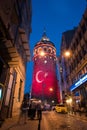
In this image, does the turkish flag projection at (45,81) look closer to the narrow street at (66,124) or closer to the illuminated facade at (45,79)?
the illuminated facade at (45,79)

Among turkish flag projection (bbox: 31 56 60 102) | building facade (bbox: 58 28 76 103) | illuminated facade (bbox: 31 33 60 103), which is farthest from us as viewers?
turkish flag projection (bbox: 31 56 60 102)

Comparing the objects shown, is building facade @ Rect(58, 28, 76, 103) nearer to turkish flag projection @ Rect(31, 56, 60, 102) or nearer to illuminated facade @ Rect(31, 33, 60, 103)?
illuminated facade @ Rect(31, 33, 60, 103)

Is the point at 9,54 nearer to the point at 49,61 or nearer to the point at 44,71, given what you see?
the point at 44,71

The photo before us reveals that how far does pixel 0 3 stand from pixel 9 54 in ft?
12.0

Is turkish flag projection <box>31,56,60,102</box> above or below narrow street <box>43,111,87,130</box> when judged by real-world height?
above

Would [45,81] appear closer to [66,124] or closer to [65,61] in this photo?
[65,61]

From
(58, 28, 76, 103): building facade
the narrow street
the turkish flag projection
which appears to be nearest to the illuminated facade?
the turkish flag projection

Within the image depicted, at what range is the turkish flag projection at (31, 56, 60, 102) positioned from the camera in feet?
195

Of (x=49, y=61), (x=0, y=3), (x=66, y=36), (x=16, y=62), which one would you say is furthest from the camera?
(x=49, y=61)

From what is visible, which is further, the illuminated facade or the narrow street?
the illuminated facade

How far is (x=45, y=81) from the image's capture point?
61.7 meters

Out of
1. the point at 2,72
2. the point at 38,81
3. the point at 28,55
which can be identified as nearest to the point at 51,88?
the point at 38,81

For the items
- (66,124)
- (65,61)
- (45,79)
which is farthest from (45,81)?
(66,124)

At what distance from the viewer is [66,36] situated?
4628 centimetres
